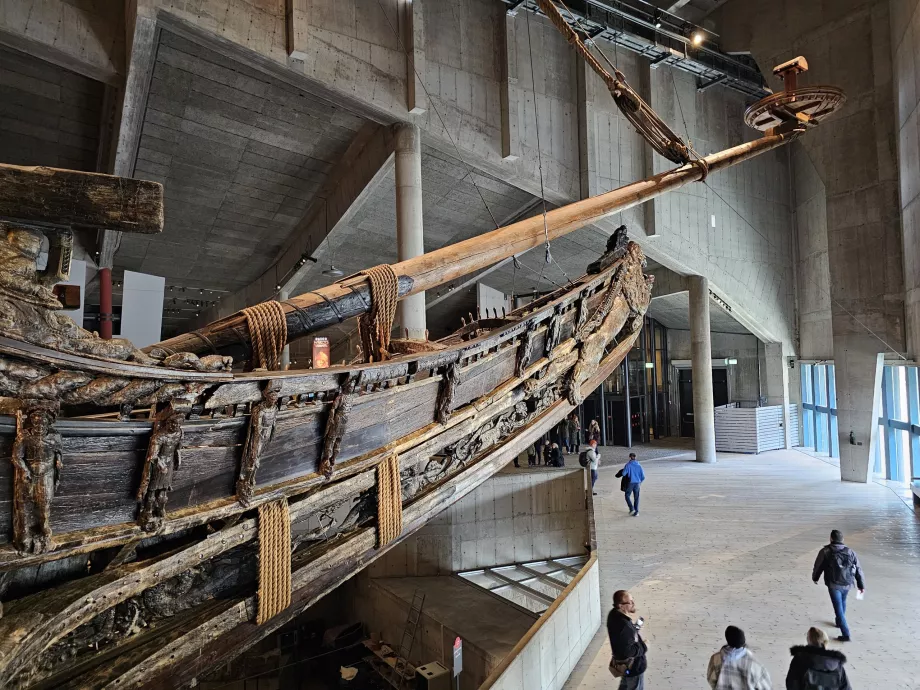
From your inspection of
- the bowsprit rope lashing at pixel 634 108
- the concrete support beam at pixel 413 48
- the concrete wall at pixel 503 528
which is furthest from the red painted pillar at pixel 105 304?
the bowsprit rope lashing at pixel 634 108

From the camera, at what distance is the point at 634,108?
5234 mm

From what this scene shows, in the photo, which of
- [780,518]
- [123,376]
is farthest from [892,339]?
[123,376]

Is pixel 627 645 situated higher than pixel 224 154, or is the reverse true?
pixel 224 154

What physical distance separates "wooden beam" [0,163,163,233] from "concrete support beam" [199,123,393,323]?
6.78 m

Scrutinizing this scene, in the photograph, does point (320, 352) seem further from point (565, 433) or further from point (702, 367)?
point (702, 367)

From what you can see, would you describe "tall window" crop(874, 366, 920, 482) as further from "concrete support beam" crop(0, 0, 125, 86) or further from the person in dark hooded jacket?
"concrete support beam" crop(0, 0, 125, 86)

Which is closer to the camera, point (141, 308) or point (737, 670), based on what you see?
point (737, 670)

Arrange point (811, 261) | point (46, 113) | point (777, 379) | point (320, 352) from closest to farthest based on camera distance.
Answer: point (46, 113)
point (320, 352)
point (811, 261)
point (777, 379)

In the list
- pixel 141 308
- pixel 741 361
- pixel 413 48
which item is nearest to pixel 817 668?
pixel 141 308

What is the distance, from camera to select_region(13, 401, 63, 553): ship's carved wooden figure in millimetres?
1606

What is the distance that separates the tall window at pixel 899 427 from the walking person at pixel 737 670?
804 cm

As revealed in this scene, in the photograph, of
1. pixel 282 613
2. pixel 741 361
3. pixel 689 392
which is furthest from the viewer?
pixel 689 392

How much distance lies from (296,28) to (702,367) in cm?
1030

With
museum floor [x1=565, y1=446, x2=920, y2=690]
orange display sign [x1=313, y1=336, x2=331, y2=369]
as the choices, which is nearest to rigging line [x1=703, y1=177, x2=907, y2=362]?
museum floor [x1=565, y1=446, x2=920, y2=690]
